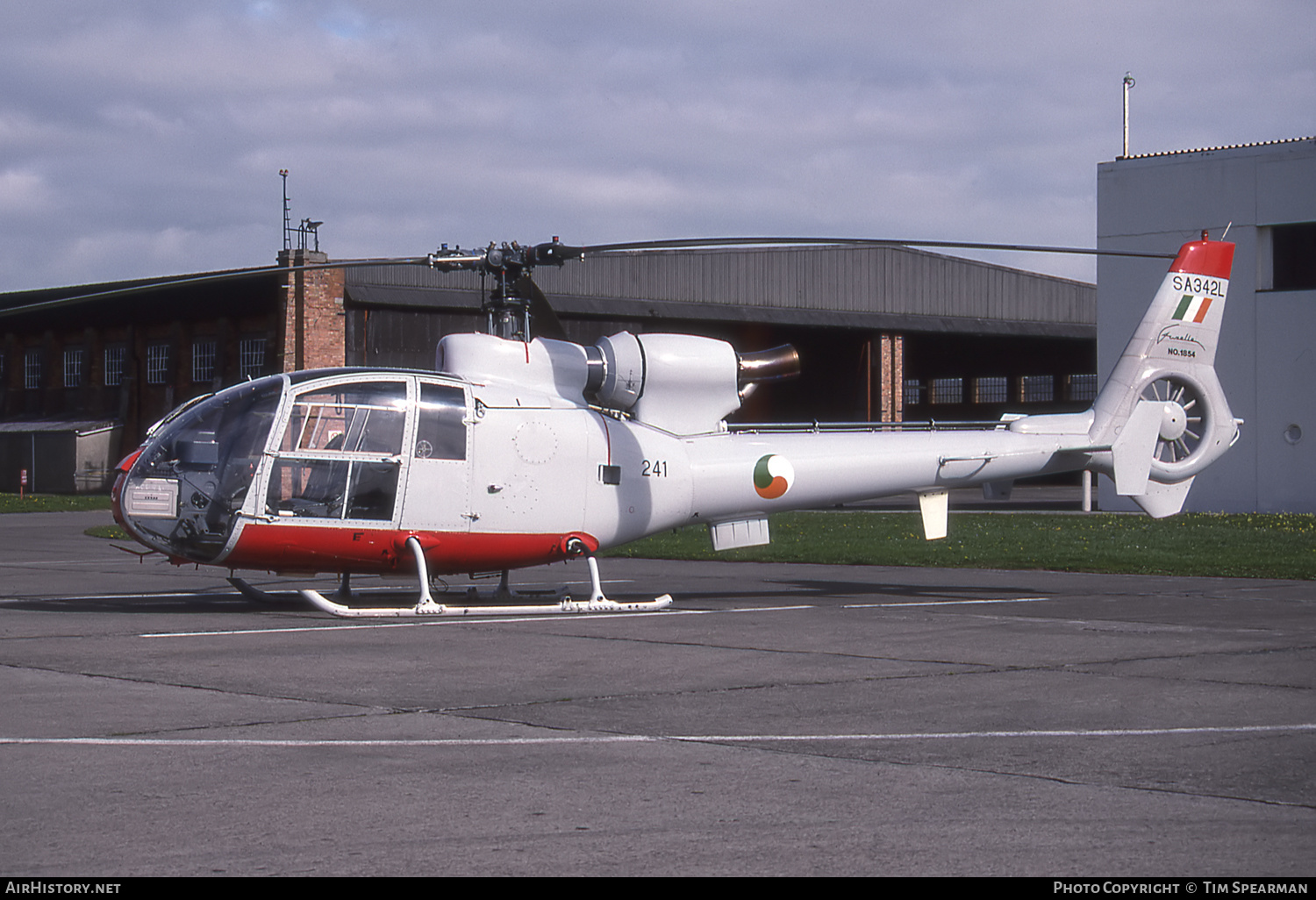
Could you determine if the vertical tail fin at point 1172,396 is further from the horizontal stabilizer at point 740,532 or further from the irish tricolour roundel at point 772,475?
the horizontal stabilizer at point 740,532

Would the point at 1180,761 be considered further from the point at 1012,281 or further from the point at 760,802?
the point at 1012,281

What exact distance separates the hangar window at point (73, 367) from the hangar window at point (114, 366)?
6.13 ft

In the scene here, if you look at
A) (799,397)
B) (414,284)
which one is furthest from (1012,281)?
(414,284)

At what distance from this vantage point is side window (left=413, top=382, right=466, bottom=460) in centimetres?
1393

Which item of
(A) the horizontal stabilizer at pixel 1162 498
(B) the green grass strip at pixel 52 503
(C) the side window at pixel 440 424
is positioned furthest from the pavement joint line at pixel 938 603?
(B) the green grass strip at pixel 52 503

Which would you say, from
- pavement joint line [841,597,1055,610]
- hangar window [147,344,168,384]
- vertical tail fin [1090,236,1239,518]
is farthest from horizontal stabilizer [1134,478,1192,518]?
hangar window [147,344,168,384]

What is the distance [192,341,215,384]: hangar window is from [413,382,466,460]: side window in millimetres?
38448

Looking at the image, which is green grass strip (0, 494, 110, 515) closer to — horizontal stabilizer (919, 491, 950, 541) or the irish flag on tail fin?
horizontal stabilizer (919, 491, 950, 541)

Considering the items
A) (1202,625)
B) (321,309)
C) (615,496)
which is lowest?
(1202,625)

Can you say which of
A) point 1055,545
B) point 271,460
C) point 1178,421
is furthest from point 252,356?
point 1178,421

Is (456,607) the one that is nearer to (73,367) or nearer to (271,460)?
(271,460)

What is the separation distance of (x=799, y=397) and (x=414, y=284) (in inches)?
801

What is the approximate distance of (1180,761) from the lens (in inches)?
271

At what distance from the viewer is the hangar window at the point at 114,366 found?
54.6 m
